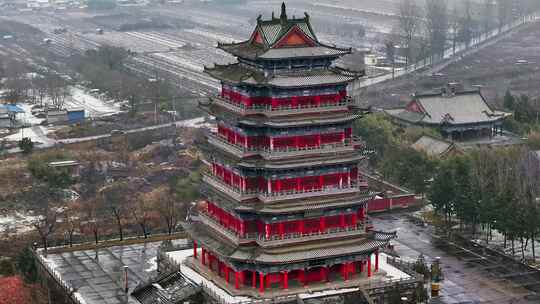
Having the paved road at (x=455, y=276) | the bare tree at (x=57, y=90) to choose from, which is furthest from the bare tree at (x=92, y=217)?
the bare tree at (x=57, y=90)

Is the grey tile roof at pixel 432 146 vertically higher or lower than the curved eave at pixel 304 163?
lower

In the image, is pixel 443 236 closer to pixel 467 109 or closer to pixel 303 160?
pixel 303 160

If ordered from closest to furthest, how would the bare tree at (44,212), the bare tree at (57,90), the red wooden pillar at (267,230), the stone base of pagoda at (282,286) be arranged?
the red wooden pillar at (267,230)
the stone base of pagoda at (282,286)
the bare tree at (44,212)
the bare tree at (57,90)

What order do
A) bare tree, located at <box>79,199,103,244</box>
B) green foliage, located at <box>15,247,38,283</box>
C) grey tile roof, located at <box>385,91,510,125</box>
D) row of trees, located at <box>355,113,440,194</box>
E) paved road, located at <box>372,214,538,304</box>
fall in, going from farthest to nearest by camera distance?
1. grey tile roof, located at <box>385,91,510,125</box>
2. row of trees, located at <box>355,113,440,194</box>
3. bare tree, located at <box>79,199,103,244</box>
4. green foliage, located at <box>15,247,38,283</box>
5. paved road, located at <box>372,214,538,304</box>

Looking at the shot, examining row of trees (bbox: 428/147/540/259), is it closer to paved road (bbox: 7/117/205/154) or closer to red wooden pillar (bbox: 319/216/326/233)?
red wooden pillar (bbox: 319/216/326/233)

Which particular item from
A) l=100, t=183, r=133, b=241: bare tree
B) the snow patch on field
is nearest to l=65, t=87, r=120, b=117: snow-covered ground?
l=100, t=183, r=133, b=241: bare tree

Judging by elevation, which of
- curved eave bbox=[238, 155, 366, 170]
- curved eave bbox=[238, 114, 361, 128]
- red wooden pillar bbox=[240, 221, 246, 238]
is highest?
curved eave bbox=[238, 114, 361, 128]

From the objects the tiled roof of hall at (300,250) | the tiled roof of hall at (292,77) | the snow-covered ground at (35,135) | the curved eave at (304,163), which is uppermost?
the tiled roof of hall at (292,77)

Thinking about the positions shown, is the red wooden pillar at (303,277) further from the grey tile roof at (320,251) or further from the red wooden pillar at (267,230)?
the red wooden pillar at (267,230)
